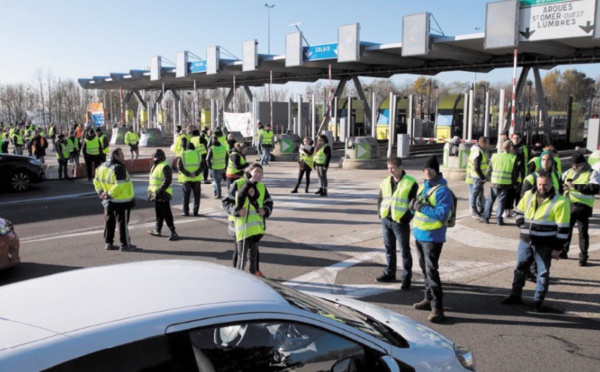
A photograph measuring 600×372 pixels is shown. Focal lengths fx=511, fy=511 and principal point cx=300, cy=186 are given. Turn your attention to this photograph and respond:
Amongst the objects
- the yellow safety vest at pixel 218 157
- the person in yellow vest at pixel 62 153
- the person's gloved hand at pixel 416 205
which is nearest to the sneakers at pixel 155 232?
the yellow safety vest at pixel 218 157

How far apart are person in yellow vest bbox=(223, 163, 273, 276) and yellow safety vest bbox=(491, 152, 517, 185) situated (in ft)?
18.6

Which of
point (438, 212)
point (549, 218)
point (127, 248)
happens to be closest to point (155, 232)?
point (127, 248)

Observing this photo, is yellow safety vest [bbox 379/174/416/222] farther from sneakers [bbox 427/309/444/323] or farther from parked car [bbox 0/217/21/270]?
parked car [bbox 0/217/21/270]

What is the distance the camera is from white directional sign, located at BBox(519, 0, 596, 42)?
53.4 ft

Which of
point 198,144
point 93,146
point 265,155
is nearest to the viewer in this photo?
point 198,144

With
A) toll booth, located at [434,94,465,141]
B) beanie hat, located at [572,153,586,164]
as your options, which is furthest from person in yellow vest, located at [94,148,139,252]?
toll booth, located at [434,94,465,141]

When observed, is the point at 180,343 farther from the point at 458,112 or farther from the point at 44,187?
the point at 458,112

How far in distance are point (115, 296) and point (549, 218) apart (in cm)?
528

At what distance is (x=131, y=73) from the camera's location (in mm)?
37812

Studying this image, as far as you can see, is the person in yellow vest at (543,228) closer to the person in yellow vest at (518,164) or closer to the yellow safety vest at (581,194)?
the yellow safety vest at (581,194)

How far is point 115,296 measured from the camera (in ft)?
8.52

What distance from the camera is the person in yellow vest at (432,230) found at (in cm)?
597

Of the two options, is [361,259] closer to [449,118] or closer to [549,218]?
[549,218]

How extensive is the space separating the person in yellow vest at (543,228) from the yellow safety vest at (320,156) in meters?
8.38
